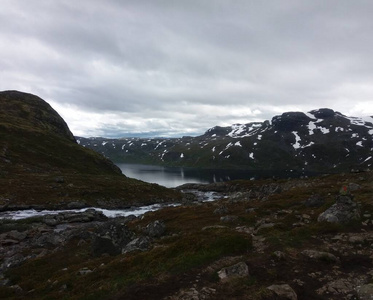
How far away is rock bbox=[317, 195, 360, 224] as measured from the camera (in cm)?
2475

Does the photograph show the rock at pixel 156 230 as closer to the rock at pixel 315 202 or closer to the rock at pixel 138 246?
the rock at pixel 138 246

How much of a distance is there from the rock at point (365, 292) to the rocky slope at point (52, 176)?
6891cm

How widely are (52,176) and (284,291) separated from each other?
9170 centimetres

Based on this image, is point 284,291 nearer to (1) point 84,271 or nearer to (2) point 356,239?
(2) point 356,239

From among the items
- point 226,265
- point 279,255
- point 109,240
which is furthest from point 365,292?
point 109,240

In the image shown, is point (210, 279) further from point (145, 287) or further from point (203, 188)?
point (203, 188)

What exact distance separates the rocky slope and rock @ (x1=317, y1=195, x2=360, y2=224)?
6298 centimetres

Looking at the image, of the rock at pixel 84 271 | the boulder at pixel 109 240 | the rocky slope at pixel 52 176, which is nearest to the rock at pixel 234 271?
the rock at pixel 84 271

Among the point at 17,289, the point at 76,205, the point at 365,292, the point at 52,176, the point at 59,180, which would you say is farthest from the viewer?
the point at 52,176

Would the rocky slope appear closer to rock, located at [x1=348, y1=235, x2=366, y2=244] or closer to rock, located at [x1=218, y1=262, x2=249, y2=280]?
rock, located at [x1=218, y1=262, x2=249, y2=280]

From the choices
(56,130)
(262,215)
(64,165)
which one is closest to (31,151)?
(64,165)

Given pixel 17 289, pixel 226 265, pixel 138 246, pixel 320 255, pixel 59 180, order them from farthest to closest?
pixel 59 180, pixel 138 246, pixel 17 289, pixel 320 255, pixel 226 265

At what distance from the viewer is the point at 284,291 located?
13.3 m

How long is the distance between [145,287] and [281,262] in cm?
849
